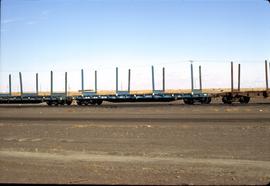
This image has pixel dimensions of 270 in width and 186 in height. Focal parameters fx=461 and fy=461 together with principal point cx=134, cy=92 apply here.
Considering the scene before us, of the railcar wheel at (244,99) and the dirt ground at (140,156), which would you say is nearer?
the dirt ground at (140,156)

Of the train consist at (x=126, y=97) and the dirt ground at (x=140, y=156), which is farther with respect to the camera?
the train consist at (x=126, y=97)

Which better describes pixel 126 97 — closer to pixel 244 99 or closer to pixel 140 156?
pixel 244 99

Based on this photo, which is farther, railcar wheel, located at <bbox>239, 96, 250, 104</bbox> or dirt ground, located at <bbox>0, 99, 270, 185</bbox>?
railcar wheel, located at <bbox>239, 96, 250, 104</bbox>

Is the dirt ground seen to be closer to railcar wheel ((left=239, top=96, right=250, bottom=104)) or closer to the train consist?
the train consist

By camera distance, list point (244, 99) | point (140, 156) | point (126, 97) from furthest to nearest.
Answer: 1. point (126, 97)
2. point (244, 99)
3. point (140, 156)

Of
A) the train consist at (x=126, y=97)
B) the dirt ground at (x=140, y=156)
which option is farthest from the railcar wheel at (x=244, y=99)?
the dirt ground at (x=140, y=156)

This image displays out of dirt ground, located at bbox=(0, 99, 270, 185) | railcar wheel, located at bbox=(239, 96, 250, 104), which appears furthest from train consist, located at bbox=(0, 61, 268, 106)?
dirt ground, located at bbox=(0, 99, 270, 185)

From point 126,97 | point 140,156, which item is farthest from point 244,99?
point 140,156

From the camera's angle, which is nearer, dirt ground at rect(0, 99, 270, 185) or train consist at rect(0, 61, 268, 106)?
dirt ground at rect(0, 99, 270, 185)

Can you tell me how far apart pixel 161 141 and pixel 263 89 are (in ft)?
134

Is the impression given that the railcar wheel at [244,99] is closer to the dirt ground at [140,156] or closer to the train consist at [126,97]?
the train consist at [126,97]

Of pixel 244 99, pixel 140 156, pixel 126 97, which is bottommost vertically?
pixel 140 156

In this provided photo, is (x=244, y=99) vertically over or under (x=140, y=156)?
over

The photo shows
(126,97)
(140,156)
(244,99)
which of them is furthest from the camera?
(126,97)
